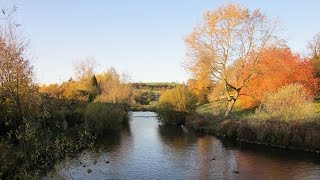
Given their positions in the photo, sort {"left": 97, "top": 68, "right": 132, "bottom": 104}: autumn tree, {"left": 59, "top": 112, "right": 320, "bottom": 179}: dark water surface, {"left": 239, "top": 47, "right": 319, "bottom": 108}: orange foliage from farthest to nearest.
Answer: {"left": 97, "top": 68, "right": 132, "bottom": 104}: autumn tree < {"left": 239, "top": 47, "right": 319, "bottom": 108}: orange foliage < {"left": 59, "top": 112, "right": 320, "bottom": 179}: dark water surface

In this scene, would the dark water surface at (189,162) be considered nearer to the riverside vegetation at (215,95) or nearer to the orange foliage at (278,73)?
the riverside vegetation at (215,95)

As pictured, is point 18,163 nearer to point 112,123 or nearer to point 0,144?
point 0,144

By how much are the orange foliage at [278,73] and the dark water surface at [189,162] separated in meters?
13.1

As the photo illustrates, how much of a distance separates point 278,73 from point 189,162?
23949 mm

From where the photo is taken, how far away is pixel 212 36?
46.2 metres

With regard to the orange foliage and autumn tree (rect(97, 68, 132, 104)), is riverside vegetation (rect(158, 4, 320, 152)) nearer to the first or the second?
the orange foliage

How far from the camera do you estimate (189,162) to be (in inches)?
1126

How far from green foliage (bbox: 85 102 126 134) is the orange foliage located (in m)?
18.3

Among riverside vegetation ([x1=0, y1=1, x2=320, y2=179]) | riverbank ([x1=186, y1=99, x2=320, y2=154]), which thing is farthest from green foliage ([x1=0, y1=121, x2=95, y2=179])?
riverbank ([x1=186, y1=99, x2=320, y2=154])

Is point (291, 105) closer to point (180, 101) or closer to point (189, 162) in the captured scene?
point (189, 162)

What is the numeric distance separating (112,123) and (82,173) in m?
23.8

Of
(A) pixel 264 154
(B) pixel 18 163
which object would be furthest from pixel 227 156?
(B) pixel 18 163

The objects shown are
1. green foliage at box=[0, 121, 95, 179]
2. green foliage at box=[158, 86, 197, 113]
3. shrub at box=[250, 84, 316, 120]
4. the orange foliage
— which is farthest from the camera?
green foliage at box=[158, 86, 197, 113]

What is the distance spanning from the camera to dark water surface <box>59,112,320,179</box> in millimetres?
24328
